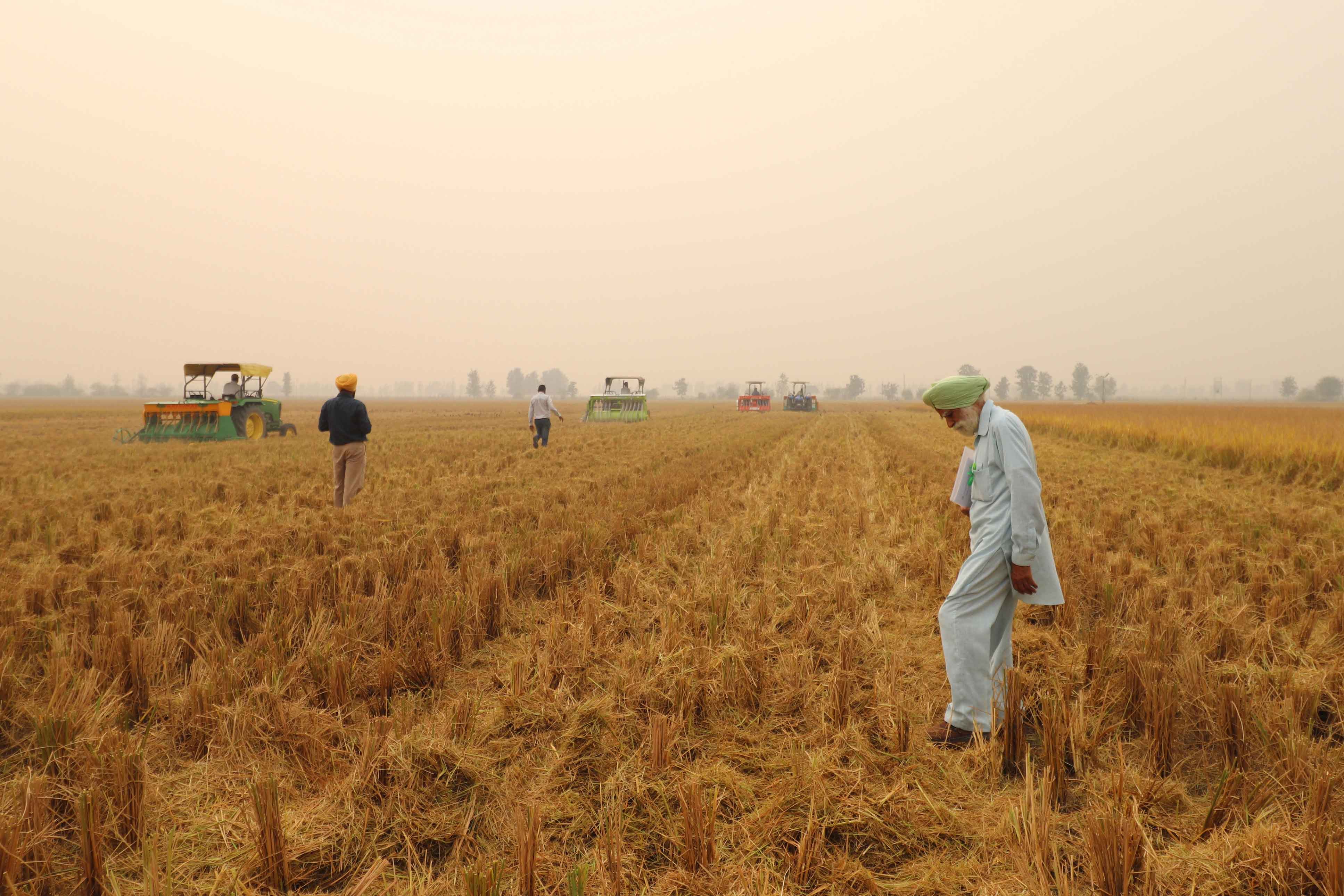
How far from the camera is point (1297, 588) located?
511cm

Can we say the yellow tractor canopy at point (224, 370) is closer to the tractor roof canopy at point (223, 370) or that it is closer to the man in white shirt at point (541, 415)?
the tractor roof canopy at point (223, 370)

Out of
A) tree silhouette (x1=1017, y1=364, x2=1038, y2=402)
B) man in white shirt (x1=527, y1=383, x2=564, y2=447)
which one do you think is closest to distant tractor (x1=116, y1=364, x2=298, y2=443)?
man in white shirt (x1=527, y1=383, x2=564, y2=447)

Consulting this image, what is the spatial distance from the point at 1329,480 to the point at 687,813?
13807mm

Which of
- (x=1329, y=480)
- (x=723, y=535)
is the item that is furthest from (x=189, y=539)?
(x=1329, y=480)

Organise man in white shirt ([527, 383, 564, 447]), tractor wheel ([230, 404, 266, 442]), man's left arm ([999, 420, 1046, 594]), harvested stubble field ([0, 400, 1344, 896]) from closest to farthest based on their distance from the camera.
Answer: harvested stubble field ([0, 400, 1344, 896]), man's left arm ([999, 420, 1046, 594]), man in white shirt ([527, 383, 564, 447]), tractor wheel ([230, 404, 266, 442])

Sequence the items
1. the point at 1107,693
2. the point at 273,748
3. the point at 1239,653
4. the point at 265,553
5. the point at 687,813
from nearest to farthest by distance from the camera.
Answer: the point at 687,813 → the point at 273,748 → the point at 1107,693 → the point at 1239,653 → the point at 265,553

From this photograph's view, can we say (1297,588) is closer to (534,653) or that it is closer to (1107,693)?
(1107,693)

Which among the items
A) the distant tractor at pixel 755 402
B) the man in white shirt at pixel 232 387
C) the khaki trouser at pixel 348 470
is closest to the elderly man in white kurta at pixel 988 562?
the khaki trouser at pixel 348 470

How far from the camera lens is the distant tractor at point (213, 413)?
1848 cm

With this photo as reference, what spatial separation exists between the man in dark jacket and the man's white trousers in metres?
7.31

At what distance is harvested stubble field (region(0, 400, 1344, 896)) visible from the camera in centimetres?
229

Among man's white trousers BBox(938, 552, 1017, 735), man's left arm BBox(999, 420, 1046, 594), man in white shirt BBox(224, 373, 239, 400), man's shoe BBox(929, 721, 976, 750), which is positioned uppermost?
man in white shirt BBox(224, 373, 239, 400)

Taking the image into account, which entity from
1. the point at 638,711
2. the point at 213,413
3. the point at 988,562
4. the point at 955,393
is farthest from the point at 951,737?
the point at 213,413

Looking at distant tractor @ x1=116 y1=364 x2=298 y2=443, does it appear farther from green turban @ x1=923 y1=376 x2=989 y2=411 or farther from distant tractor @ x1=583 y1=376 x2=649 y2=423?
green turban @ x1=923 y1=376 x2=989 y2=411
